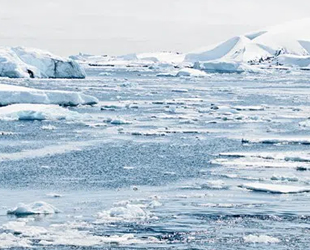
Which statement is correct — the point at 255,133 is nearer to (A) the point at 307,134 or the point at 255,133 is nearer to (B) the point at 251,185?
(A) the point at 307,134

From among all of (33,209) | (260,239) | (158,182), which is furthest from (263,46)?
(260,239)

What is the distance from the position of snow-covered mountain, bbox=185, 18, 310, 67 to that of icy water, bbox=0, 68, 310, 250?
4557 inches

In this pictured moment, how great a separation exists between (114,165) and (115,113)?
37.3 ft

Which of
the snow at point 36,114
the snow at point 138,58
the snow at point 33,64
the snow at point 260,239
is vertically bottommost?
the snow at point 138,58

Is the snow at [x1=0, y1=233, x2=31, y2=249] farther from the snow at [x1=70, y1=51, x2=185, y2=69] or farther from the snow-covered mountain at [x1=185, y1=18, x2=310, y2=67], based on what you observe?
the snow at [x1=70, y1=51, x2=185, y2=69]

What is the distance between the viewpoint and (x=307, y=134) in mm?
19875

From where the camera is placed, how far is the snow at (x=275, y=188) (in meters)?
11.8

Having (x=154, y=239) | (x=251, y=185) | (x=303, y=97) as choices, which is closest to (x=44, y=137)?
(x=251, y=185)

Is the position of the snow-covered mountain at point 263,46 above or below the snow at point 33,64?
below

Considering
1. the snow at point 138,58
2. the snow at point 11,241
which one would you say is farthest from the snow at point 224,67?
the snow at point 138,58

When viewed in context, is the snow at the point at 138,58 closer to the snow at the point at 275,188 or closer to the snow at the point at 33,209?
the snow at the point at 275,188

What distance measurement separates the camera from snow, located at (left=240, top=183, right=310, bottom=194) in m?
11.8

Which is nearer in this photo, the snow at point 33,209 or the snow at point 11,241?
the snow at point 11,241

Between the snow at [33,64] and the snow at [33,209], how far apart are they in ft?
A: 122
